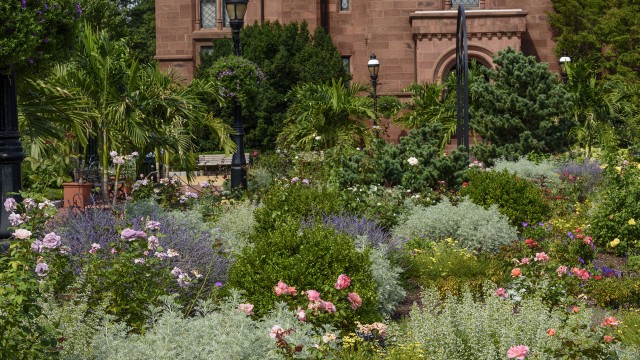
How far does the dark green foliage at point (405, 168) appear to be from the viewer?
13.7m

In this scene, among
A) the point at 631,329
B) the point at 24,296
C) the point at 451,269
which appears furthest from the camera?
the point at 451,269

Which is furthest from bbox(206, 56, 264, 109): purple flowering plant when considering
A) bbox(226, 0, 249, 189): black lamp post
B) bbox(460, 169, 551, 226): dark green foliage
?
bbox(460, 169, 551, 226): dark green foliage

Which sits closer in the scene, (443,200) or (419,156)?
(443,200)

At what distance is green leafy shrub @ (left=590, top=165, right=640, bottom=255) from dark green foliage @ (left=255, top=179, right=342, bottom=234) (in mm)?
3219

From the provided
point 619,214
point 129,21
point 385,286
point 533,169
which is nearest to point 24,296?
point 385,286

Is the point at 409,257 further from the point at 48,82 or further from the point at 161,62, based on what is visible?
the point at 161,62

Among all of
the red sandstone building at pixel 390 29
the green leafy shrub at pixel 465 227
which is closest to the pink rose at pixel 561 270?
the green leafy shrub at pixel 465 227

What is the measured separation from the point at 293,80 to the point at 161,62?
4.75m

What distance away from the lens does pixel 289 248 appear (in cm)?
765

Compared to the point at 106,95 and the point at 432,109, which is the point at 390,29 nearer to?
the point at 432,109

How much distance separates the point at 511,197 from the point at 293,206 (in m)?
3.22

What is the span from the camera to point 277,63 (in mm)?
30938

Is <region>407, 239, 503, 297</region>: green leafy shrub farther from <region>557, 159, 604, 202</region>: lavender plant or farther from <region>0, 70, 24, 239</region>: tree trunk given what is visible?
<region>557, 159, 604, 202</region>: lavender plant

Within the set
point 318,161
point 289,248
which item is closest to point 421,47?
→ point 318,161
